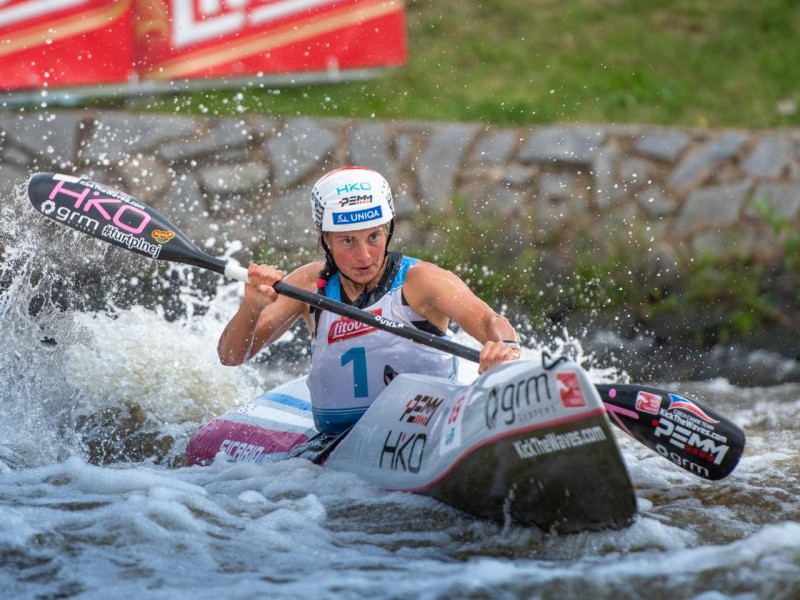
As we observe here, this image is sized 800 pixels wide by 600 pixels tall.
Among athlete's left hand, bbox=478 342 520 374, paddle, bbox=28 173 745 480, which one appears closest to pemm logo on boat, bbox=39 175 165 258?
paddle, bbox=28 173 745 480

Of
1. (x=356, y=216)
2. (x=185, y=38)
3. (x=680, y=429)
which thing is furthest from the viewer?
(x=185, y=38)

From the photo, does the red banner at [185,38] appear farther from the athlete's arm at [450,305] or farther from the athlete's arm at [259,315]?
the athlete's arm at [450,305]

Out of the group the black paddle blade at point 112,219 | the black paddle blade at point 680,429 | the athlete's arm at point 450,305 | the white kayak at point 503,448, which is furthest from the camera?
the black paddle blade at point 112,219

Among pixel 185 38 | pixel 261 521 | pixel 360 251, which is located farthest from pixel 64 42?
pixel 261 521

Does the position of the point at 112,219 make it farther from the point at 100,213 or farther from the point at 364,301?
the point at 364,301

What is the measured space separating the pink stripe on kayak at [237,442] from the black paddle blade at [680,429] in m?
1.57

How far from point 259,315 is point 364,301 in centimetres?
57

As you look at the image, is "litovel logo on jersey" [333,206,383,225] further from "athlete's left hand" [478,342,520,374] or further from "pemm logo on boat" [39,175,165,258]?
"pemm logo on boat" [39,175,165,258]

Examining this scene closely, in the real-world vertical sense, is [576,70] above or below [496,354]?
above

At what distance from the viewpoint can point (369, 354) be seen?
542 cm

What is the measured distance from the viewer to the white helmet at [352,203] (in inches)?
208

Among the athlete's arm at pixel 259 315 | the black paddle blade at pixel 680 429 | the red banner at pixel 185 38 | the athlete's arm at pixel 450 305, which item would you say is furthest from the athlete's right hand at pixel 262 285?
the red banner at pixel 185 38

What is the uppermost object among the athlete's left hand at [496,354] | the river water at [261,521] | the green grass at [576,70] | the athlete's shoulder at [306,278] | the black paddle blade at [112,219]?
the green grass at [576,70]

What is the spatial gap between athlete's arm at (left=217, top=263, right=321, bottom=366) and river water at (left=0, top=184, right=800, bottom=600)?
0.59 m
